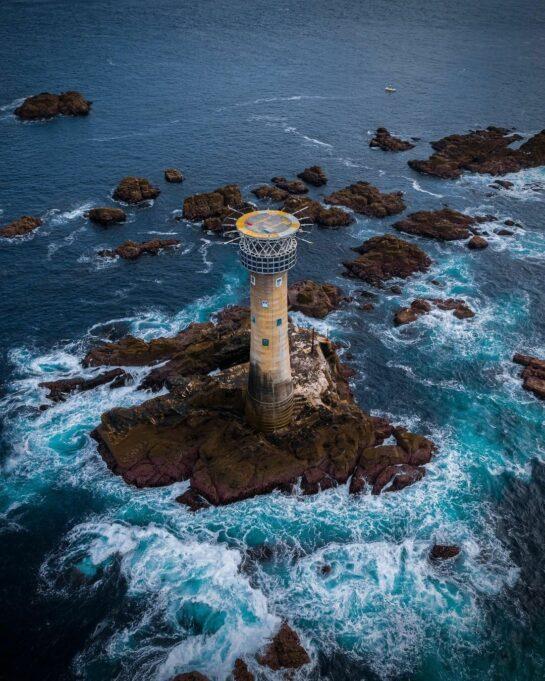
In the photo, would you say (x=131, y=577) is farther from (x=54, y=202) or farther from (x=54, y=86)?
(x=54, y=86)

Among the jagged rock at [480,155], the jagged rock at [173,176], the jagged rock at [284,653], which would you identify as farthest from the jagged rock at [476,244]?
the jagged rock at [284,653]

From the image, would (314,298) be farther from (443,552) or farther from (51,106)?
(51,106)

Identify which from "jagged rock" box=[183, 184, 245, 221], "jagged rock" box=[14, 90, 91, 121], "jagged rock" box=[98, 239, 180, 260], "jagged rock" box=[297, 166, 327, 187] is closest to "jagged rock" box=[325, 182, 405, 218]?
"jagged rock" box=[297, 166, 327, 187]

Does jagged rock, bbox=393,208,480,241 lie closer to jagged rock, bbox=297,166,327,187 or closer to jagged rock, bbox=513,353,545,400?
jagged rock, bbox=297,166,327,187

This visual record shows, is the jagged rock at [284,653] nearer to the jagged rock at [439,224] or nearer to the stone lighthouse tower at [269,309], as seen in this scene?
the stone lighthouse tower at [269,309]

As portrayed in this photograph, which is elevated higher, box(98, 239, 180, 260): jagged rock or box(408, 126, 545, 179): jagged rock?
box(408, 126, 545, 179): jagged rock

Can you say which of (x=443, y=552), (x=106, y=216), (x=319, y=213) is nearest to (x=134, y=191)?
(x=106, y=216)
